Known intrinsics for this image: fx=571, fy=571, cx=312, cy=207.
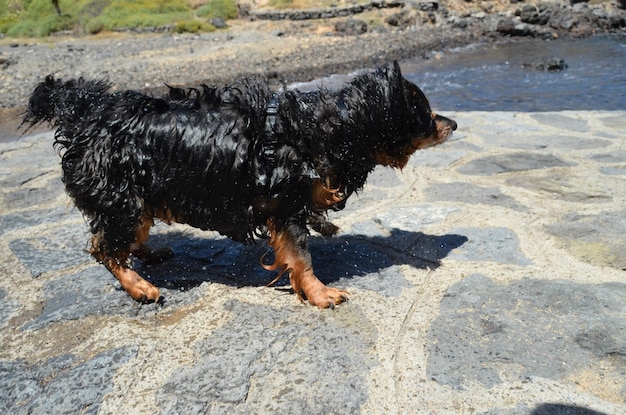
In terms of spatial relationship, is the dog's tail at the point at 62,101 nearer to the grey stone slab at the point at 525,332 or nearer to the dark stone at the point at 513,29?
the grey stone slab at the point at 525,332

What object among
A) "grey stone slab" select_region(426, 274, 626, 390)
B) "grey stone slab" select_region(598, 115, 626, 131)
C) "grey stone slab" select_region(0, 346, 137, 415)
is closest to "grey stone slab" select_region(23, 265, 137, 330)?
"grey stone slab" select_region(0, 346, 137, 415)

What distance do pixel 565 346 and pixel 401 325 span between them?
805 mm

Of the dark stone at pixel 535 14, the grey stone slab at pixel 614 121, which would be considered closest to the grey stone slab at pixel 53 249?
the grey stone slab at pixel 614 121

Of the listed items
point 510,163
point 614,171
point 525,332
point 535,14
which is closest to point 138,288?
point 525,332

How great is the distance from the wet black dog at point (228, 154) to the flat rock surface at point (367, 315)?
12.9 inches

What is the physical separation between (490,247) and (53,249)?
3.14 m

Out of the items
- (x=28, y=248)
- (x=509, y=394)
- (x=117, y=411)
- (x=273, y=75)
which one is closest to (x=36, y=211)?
(x=28, y=248)

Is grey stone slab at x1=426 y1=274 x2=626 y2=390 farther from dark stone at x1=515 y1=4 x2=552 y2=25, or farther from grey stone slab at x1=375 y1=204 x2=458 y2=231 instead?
dark stone at x1=515 y1=4 x2=552 y2=25

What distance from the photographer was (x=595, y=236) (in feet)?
12.7

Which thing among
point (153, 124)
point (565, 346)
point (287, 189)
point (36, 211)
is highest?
point (153, 124)

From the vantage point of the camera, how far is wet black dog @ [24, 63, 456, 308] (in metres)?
3.20

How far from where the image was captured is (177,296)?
3.51 metres

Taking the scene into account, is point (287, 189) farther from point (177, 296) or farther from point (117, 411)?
point (117, 411)

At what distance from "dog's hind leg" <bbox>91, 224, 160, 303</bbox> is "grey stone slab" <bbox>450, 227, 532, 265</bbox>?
196cm
